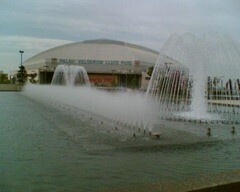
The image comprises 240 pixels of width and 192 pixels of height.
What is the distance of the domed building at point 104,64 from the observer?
88938 mm

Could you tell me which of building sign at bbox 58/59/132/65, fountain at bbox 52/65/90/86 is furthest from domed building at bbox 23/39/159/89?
fountain at bbox 52/65/90/86

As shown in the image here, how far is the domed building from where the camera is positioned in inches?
3501

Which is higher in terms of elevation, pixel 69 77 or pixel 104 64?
pixel 104 64

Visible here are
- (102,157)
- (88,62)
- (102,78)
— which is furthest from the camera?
(88,62)

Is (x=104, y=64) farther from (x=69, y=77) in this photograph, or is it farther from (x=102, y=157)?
(x=102, y=157)

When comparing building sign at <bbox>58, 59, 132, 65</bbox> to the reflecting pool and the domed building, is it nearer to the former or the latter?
the domed building

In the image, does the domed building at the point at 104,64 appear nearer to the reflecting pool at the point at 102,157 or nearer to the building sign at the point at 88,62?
the building sign at the point at 88,62

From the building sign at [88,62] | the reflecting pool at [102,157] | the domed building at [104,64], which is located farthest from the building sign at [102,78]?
the reflecting pool at [102,157]

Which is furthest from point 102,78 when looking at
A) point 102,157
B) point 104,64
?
point 102,157

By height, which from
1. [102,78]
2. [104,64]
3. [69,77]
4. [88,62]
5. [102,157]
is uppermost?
[88,62]

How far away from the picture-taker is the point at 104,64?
91.9 m

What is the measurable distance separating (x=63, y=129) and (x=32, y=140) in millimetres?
2248

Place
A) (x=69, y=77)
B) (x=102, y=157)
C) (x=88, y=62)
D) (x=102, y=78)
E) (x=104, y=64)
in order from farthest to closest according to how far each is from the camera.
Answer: (x=88, y=62), (x=104, y=64), (x=102, y=78), (x=69, y=77), (x=102, y=157)

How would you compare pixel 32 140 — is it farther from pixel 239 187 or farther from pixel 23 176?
pixel 239 187
